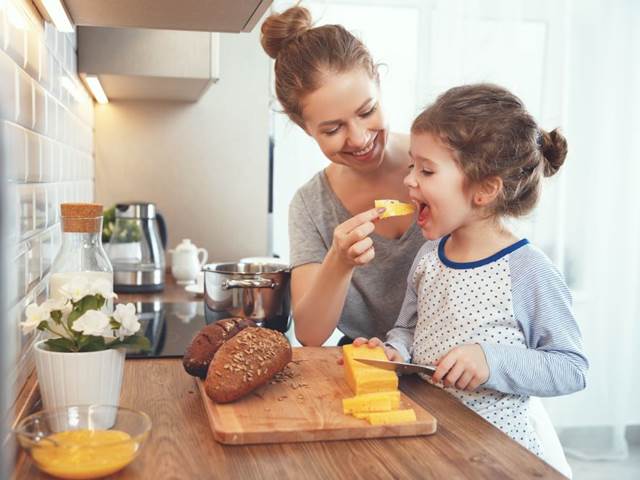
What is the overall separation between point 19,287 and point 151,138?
1671 millimetres

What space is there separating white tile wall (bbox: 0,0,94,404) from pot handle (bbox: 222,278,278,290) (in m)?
0.36

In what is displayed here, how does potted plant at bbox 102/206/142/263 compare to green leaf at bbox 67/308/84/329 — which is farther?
potted plant at bbox 102/206/142/263

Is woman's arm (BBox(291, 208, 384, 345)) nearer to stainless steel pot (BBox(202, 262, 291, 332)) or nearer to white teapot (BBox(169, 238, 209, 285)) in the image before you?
stainless steel pot (BBox(202, 262, 291, 332))

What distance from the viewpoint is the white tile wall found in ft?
3.42

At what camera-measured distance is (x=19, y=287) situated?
43.8 inches

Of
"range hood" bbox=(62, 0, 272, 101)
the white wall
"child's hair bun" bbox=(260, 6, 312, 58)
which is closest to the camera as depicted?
"child's hair bun" bbox=(260, 6, 312, 58)

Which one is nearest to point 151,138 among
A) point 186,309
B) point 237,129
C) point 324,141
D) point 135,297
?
point 237,129

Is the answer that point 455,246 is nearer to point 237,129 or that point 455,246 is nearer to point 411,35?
point 237,129

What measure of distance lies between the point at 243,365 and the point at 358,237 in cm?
44

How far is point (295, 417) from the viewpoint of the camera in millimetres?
996

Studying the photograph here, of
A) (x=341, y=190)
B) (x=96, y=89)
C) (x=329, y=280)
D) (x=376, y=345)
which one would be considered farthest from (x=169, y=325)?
(x=96, y=89)

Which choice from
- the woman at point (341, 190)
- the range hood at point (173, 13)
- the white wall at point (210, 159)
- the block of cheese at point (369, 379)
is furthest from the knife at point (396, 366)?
the white wall at point (210, 159)

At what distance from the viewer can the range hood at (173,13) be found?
4.40ft

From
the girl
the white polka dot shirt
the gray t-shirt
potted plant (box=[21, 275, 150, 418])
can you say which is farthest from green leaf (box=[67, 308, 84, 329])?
the gray t-shirt
